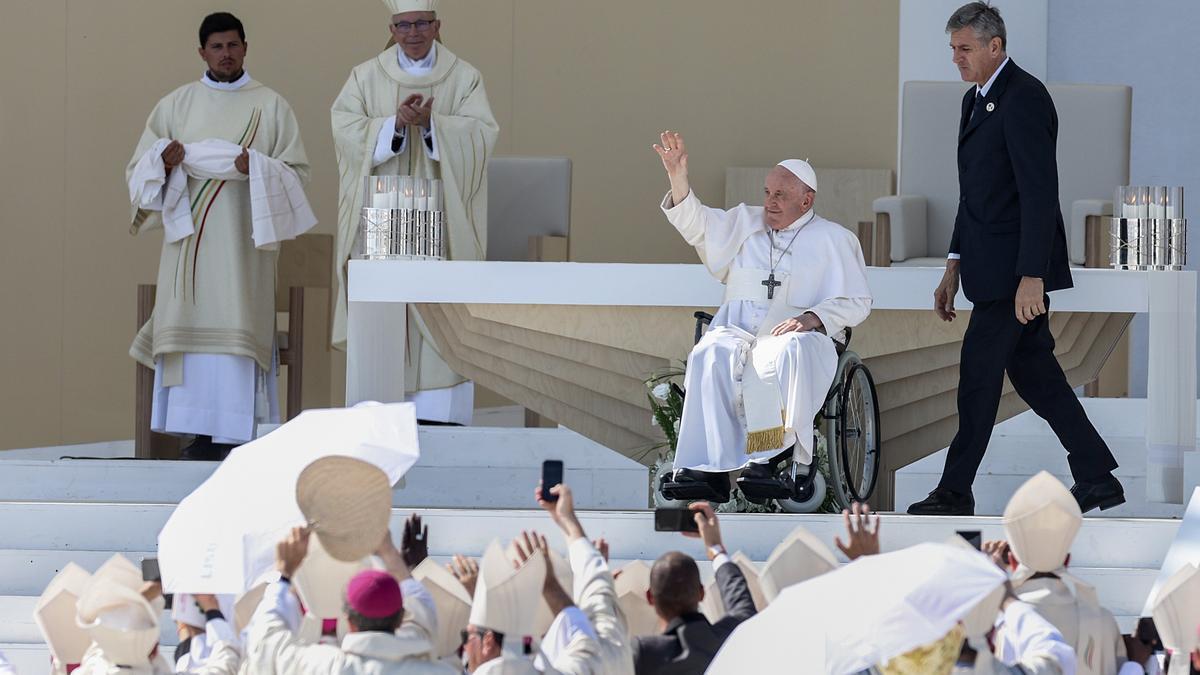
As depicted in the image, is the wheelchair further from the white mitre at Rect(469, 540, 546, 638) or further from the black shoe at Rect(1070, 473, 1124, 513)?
the white mitre at Rect(469, 540, 546, 638)

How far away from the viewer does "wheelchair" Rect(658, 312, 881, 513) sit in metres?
6.24

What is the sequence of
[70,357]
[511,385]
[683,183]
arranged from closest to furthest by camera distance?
[683,183] < [511,385] < [70,357]

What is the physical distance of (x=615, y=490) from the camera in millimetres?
7543

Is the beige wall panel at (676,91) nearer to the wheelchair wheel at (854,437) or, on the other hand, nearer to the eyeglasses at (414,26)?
the eyeglasses at (414,26)

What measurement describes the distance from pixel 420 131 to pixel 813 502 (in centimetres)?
247

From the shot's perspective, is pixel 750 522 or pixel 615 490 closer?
pixel 750 522

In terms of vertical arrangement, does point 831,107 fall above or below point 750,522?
above

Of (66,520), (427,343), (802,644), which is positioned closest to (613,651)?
(802,644)

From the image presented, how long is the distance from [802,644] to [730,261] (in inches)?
139

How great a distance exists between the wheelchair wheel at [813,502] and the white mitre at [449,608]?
2264 millimetres

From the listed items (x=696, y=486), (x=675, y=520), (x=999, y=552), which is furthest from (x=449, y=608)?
(x=696, y=486)

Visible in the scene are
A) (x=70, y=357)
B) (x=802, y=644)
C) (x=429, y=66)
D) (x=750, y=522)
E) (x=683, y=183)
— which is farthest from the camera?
(x=70, y=357)

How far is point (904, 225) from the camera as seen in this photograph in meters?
8.73

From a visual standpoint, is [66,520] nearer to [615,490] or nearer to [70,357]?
[615,490]
